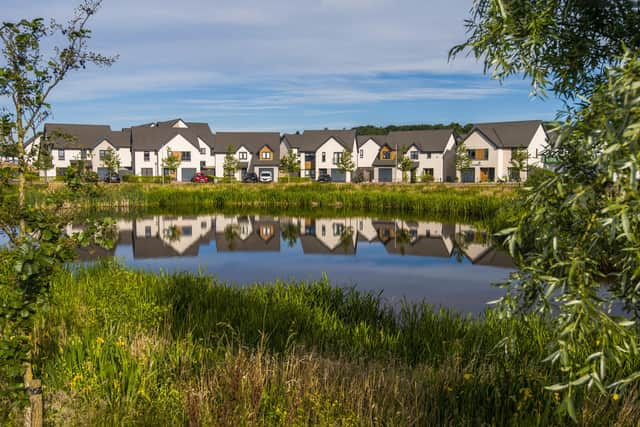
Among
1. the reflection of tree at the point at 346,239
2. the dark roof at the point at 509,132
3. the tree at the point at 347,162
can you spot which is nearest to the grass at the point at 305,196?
the reflection of tree at the point at 346,239

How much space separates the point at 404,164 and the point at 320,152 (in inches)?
597

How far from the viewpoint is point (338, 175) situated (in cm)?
8519

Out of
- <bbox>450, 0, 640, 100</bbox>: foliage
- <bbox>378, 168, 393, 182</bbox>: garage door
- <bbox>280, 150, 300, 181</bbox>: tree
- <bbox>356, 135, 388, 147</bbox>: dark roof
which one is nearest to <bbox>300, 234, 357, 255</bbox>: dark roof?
<bbox>450, 0, 640, 100</bbox>: foliage

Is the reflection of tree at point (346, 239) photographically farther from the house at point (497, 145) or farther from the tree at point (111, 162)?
the tree at point (111, 162)

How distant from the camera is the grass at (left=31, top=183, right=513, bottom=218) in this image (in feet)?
140

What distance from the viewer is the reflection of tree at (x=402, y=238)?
91.3 ft

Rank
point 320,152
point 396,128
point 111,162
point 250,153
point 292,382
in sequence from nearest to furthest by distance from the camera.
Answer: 1. point 292,382
2. point 111,162
3. point 250,153
4. point 320,152
5. point 396,128

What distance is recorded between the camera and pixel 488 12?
15.1 feet

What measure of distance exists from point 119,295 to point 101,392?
4.28m

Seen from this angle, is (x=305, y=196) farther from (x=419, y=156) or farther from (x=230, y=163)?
(x=419, y=156)

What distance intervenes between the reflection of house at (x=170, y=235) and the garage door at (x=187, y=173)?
43583 mm

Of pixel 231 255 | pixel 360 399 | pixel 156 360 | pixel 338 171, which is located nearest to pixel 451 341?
pixel 360 399

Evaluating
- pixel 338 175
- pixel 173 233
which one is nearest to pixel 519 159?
pixel 338 175

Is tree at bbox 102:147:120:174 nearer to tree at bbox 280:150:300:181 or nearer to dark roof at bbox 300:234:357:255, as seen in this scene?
tree at bbox 280:150:300:181
